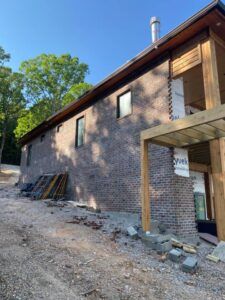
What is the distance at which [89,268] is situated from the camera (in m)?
4.16

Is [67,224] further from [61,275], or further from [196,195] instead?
[196,195]

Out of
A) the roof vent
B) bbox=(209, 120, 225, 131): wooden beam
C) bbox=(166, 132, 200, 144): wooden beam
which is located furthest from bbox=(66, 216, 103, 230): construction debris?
the roof vent

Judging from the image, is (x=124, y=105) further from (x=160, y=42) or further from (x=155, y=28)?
(x=155, y=28)

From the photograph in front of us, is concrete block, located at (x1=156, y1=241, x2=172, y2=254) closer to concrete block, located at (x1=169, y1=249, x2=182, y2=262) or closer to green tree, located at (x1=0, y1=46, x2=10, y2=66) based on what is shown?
concrete block, located at (x1=169, y1=249, x2=182, y2=262)

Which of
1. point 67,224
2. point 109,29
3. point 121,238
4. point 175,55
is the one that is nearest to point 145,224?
point 121,238

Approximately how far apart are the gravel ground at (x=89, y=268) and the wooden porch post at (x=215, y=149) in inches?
36.4

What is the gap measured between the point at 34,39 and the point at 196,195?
17.3 meters

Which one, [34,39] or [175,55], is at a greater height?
[34,39]

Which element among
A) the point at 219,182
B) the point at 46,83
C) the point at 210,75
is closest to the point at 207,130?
the point at 219,182

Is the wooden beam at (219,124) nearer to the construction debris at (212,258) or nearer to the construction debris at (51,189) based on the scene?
the construction debris at (212,258)

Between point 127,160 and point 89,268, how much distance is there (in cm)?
487

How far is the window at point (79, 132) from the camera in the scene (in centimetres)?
1220

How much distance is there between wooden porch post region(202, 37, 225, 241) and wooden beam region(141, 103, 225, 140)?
1559 mm

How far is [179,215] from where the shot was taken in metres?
6.54
